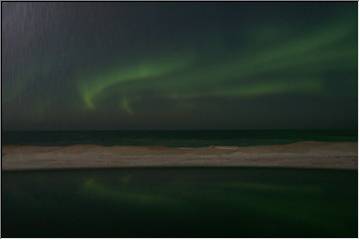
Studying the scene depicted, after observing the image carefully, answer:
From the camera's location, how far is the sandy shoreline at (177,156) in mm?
2307

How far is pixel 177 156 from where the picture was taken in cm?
243

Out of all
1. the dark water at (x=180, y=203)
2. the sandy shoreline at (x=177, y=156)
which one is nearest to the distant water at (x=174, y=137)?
the sandy shoreline at (x=177, y=156)

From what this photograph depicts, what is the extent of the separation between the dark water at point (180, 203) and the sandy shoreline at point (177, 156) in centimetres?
6

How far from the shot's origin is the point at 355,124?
Result: 2180mm

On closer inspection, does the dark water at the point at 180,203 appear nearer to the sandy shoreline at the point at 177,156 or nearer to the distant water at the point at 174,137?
the sandy shoreline at the point at 177,156

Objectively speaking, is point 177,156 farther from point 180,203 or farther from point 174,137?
point 180,203

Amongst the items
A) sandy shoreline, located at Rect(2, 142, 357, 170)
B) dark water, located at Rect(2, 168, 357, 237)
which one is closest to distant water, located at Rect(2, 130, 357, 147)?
sandy shoreline, located at Rect(2, 142, 357, 170)

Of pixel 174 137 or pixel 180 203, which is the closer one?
pixel 180 203

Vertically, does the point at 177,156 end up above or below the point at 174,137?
below

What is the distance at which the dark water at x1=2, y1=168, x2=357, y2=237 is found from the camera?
86.0 inches

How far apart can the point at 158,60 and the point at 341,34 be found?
4.04 feet

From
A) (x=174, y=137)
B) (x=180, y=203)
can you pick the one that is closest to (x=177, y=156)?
(x=174, y=137)

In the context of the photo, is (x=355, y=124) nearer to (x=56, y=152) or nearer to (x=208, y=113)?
(x=208, y=113)

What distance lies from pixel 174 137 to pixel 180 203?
0.47 m
